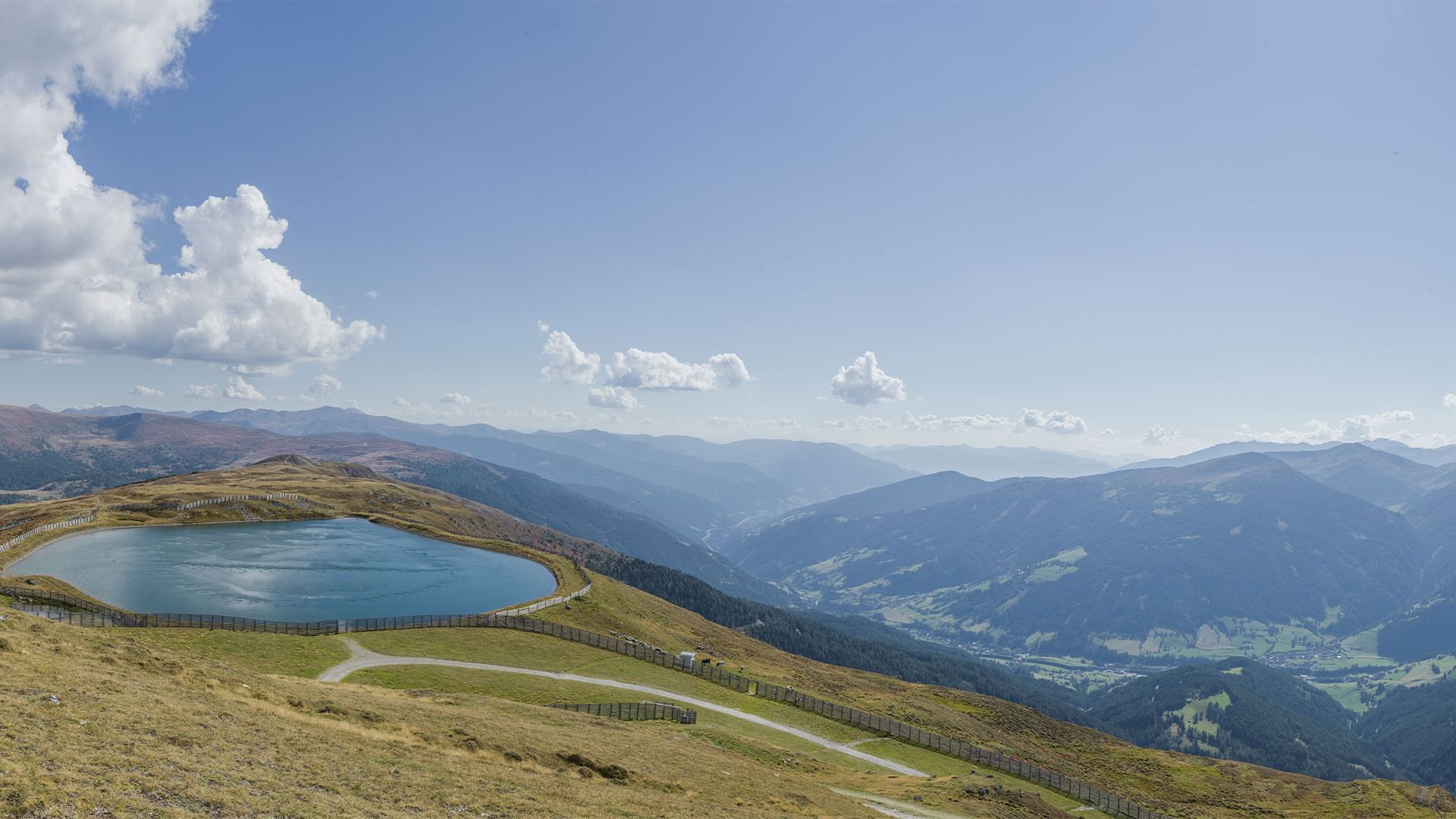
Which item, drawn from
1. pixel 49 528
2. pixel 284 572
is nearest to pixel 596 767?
pixel 284 572

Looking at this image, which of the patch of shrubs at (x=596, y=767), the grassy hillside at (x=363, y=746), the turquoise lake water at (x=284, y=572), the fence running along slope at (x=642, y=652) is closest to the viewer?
the grassy hillside at (x=363, y=746)

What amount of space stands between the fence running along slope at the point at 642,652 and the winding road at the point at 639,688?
7.48 metres

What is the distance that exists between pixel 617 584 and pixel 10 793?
119m

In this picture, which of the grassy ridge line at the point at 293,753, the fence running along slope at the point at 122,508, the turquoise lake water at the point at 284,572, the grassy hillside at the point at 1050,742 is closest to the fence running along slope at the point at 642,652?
the grassy hillside at the point at 1050,742

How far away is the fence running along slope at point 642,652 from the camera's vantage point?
227ft

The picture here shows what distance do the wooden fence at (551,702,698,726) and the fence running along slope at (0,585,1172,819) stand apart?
20688mm

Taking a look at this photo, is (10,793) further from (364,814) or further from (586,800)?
(586,800)

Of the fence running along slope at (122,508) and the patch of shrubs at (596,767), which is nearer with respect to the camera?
the patch of shrubs at (596,767)

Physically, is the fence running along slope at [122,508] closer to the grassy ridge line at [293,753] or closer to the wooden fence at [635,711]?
the grassy ridge line at [293,753]

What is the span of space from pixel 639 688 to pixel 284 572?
265 ft

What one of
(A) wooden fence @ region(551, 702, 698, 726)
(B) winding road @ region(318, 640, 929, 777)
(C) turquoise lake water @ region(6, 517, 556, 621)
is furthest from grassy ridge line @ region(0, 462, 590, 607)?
(A) wooden fence @ region(551, 702, 698, 726)

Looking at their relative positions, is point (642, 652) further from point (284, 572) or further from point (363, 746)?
point (284, 572)

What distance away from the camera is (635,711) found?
60688 millimetres

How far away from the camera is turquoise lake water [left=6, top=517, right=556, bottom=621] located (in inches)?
3735
